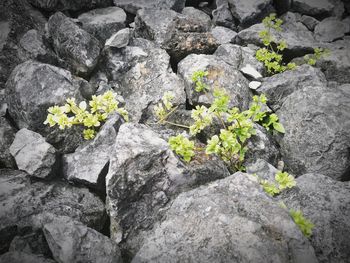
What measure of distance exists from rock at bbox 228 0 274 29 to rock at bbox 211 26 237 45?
41 centimetres

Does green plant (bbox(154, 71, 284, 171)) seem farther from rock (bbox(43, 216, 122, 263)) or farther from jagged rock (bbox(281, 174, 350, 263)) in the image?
rock (bbox(43, 216, 122, 263))

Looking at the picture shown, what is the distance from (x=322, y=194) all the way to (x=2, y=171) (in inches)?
148

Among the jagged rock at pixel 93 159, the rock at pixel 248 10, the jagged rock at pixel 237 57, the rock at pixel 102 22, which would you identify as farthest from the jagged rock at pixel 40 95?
the rock at pixel 248 10

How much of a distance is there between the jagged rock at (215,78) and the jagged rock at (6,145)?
99.1 inches

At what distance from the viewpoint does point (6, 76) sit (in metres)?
4.43

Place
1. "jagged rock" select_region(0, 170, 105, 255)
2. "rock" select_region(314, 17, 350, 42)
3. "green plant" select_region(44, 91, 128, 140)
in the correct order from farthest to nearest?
"rock" select_region(314, 17, 350, 42) → "green plant" select_region(44, 91, 128, 140) → "jagged rock" select_region(0, 170, 105, 255)

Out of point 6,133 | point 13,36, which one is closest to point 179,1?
point 13,36

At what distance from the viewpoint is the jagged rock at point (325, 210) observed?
2.83 meters

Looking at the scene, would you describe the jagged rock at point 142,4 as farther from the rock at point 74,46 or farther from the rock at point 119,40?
the rock at point 74,46

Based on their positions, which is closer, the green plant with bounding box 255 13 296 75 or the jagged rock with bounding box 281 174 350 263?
the jagged rock with bounding box 281 174 350 263

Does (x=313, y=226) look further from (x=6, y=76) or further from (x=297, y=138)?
(x=6, y=76)

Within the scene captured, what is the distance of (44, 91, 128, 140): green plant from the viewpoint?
3652 mm

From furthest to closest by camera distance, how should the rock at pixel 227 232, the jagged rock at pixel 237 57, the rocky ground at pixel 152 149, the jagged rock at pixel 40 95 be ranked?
1. the jagged rock at pixel 237 57
2. the jagged rock at pixel 40 95
3. the rocky ground at pixel 152 149
4. the rock at pixel 227 232

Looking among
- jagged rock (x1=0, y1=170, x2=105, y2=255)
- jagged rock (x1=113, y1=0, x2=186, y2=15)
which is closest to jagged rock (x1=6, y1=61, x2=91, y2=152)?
jagged rock (x1=0, y1=170, x2=105, y2=255)
